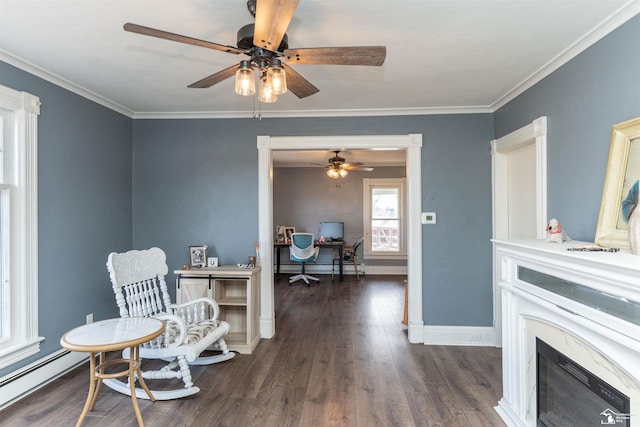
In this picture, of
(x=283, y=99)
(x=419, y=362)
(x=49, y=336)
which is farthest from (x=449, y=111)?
(x=49, y=336)

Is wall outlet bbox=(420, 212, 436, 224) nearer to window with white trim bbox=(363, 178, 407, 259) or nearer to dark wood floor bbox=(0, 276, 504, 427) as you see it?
dark wood floor bbox=(0, 276, 504, 427)

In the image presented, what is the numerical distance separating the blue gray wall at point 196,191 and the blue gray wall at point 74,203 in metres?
0.01

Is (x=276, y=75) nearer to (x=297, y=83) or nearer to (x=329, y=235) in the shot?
(x=297, y=83)

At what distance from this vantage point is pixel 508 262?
7.08 ft

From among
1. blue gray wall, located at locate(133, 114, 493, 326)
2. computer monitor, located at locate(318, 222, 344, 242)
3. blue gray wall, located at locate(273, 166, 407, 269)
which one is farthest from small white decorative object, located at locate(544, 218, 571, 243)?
blue gray wall, located at locate(273, 166, 407, 269)

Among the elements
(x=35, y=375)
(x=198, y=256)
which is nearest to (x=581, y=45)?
(x=198, y=256)

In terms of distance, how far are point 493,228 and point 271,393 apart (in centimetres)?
266

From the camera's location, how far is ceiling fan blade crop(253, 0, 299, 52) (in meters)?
1.27

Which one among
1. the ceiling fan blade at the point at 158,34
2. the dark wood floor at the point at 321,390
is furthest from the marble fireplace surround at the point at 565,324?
the ceiling fan blade at the point at 158,34

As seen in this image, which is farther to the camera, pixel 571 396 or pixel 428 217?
pixel 428 217

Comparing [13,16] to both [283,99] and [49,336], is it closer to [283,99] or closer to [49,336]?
[283,99]

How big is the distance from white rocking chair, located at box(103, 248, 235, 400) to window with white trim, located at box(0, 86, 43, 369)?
0.58 metres

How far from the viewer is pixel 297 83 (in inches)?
77.6

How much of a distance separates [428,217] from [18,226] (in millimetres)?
3537
